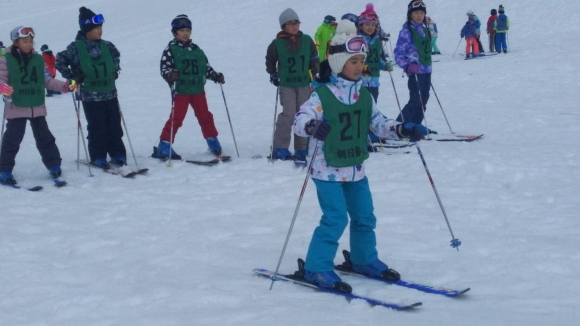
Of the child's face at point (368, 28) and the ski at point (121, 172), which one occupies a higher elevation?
the child's face at point (368, 28)

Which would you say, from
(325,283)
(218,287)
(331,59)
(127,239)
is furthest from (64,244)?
(331,59)

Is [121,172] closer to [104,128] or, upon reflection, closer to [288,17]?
[104,128]

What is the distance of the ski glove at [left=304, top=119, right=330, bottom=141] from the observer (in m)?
4.24

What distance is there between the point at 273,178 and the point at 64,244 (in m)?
2.88

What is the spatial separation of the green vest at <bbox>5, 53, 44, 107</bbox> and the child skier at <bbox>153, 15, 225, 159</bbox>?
1.47 metres

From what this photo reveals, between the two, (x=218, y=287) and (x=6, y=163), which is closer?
(x=218, y=287)

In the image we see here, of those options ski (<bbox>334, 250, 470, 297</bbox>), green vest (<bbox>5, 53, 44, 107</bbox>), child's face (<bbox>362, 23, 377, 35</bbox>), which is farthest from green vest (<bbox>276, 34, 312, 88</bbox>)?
ski (<bbox>334, 250, 470, 297</bbox>)

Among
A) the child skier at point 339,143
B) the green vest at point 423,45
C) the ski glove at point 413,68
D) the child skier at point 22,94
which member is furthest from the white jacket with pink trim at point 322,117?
the green vest at point 423,45

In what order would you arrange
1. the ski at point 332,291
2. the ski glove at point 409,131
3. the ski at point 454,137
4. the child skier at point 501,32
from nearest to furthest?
the ski at point 332,291 < the ski glove at point 409,131 < the ski at point 454,137 < the child skier at point 501,32

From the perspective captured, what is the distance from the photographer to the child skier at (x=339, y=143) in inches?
176

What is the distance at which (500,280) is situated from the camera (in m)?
4.66

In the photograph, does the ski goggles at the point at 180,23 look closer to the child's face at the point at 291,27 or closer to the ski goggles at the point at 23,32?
the child's face at the point at 291,27

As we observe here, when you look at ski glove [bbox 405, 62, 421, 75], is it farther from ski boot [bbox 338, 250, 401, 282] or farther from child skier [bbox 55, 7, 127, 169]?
ski boot [bbox 338, 250, 401, 282]

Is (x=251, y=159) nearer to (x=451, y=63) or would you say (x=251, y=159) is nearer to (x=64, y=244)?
(x=64, y=244)
